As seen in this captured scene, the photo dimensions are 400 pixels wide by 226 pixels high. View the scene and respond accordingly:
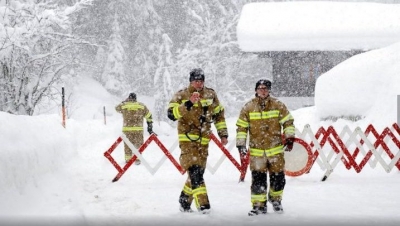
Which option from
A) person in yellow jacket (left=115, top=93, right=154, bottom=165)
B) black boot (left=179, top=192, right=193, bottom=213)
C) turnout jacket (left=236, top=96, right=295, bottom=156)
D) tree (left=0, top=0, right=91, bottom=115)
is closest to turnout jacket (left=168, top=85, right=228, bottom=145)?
turnout jacket (left=236, top=96, right=295, bottom=156)

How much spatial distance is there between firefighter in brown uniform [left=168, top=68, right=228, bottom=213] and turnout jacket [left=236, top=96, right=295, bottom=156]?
0.45 meters

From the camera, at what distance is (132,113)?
1153cm

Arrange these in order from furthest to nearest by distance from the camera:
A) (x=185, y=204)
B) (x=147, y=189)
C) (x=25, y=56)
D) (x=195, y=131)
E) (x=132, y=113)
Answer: (x=25, y=56) → (x=132, y=113) → (x=147, y=189) → (x=185, y=204) → (x=195, y=131)

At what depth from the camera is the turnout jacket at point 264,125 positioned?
6.11m

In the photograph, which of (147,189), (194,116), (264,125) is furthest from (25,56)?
(264,125)

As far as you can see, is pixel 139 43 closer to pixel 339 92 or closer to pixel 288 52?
pixel 288 52

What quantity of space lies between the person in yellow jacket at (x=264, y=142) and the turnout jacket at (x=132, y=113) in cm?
550

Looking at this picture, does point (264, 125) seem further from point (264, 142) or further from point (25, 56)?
point (25, 56)

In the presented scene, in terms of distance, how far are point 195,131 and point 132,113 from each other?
18.6 feet

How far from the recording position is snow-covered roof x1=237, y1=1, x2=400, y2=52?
82.6ft

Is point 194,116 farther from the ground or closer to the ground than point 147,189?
farther from the ground

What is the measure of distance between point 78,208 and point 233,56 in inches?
1245

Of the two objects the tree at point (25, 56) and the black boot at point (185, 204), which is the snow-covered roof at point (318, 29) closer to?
the tree at point (25, 56)

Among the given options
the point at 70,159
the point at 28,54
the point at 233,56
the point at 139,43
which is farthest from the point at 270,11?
the point at 70,159
